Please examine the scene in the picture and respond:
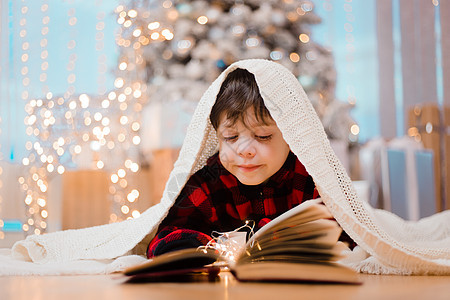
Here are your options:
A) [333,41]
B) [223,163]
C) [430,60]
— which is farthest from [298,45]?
[223,163]

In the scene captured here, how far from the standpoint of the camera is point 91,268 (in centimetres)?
85

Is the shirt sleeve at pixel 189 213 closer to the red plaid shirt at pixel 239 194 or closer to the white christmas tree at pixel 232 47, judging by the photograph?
the red plaid shirt at pixel 239 194

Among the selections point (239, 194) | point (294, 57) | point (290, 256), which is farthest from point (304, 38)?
point (290, 256)

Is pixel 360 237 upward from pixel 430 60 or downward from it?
downward

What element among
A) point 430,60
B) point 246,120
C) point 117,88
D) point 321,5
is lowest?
point 246,120

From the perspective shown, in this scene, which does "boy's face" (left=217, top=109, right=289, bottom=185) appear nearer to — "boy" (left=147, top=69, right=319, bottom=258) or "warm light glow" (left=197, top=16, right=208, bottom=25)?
"boy" (left=147, top=69, right=319, bottom=258)

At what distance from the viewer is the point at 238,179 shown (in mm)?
1021

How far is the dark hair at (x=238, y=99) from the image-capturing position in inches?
37.9

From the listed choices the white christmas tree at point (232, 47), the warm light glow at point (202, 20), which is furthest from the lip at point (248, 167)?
the warm light glow at point (202, 20)

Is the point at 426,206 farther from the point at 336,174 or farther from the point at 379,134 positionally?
the point at 336,174

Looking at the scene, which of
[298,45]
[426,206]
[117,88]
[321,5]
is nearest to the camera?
[117,88]

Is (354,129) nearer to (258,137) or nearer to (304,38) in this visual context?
(304,38)

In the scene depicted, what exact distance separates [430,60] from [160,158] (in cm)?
192

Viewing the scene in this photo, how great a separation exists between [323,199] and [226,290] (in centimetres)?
39
